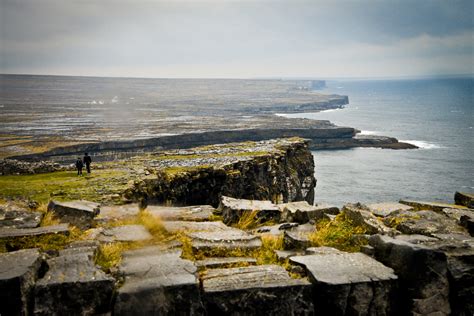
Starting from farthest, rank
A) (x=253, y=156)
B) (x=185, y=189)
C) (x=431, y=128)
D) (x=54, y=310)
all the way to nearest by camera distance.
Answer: (x=431, y=128)
(x=253, y=156)
(x=185, y=189)
(x=54, y=310)

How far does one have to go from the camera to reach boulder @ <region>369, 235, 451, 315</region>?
5281 mm

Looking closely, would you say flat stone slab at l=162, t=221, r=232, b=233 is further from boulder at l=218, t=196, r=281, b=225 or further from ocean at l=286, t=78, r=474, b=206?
ocean at l=286, t=78, r=474, b=206

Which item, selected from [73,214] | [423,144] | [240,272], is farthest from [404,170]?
[240,272]

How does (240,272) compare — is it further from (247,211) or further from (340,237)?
(247,211)

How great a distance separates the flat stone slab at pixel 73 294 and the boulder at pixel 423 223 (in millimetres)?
5632

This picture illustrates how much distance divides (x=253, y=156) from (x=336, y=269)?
4862 cm

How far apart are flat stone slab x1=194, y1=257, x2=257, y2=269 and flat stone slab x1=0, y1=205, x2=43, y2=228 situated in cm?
429

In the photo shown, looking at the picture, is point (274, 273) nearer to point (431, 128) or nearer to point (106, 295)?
point (106, 295)

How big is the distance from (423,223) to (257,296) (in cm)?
448

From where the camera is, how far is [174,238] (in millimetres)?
7188

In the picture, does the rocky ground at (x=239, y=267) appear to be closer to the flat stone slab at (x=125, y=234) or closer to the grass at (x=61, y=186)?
the flat stone slab at (x=125, y=234)

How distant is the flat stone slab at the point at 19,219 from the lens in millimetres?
8047

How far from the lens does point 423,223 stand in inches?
Answer: 305

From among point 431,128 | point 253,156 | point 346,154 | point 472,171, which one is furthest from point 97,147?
point 431,128
